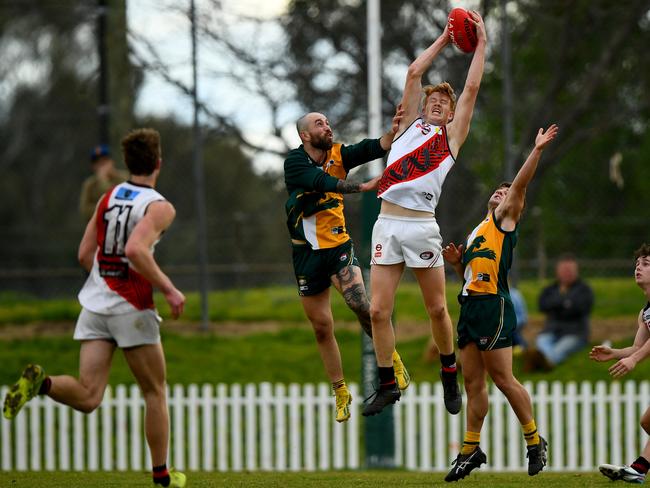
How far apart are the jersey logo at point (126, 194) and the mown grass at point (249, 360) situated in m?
7.01

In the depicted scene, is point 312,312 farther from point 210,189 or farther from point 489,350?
point 210,189

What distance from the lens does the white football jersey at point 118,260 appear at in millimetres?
7133

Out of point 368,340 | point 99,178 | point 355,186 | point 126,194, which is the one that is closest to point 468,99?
point 355,186

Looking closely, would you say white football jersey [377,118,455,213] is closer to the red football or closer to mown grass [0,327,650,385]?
the red football

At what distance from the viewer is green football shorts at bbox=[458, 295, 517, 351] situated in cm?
784

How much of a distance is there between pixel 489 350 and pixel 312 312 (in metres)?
1.40

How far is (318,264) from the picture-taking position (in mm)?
8305

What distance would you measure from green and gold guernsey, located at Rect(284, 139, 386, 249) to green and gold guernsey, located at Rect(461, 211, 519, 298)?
0.95 metres

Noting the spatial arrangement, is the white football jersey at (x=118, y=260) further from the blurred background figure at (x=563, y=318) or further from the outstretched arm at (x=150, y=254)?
the blurred background figure at (x=563, y=318)

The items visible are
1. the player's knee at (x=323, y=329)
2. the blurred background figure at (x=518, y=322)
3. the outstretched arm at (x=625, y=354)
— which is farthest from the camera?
the blurred background figure at (x=518, y=322)

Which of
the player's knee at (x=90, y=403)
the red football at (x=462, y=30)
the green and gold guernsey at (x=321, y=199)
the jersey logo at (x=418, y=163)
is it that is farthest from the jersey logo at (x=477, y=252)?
the player's knee at (x=90, y=403)

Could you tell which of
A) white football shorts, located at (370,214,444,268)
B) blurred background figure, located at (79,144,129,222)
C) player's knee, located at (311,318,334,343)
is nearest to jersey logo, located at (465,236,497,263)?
white football shorts, located at (370,214,444,268)

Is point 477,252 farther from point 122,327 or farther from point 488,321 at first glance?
point 122,327

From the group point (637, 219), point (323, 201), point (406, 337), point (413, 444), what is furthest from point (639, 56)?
point (323, 201)
